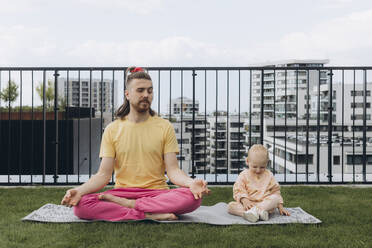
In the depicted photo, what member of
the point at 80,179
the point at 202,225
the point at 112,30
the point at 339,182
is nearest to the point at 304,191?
the point at 339,182

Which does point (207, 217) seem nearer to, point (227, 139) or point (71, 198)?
point (71, 198)

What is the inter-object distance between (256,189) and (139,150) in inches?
38.0

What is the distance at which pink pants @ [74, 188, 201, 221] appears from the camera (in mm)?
2701

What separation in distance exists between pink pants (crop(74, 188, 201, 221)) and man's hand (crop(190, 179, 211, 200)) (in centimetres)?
9

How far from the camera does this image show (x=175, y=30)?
2756 cm

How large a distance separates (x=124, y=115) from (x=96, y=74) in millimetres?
1595

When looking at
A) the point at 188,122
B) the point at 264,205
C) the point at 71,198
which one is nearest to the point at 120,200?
the point at 71,198

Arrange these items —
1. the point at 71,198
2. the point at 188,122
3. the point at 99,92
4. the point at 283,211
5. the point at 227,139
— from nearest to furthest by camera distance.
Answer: the point at 71,198 → the point at 283,211 → the point at 227,139 → the point at 188,122 → the point at 99,92

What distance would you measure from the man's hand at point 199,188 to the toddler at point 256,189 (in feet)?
1.56

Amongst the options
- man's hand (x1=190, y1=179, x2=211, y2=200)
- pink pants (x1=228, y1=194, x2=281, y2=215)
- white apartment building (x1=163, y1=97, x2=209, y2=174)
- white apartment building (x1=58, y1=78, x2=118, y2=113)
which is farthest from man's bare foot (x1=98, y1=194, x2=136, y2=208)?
white apartment building (x1=58, y1=78, x2=118, y2=113)

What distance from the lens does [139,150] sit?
2.88 meters

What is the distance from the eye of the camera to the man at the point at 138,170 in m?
2.72

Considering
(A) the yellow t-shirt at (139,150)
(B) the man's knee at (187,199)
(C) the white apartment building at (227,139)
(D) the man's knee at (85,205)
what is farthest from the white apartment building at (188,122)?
(D) the man's knee at (85,205)

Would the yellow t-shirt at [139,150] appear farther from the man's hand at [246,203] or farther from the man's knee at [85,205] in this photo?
the man's hand at [246,203]
